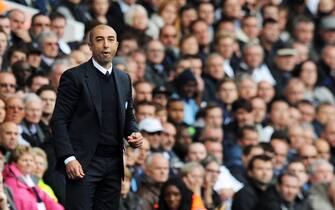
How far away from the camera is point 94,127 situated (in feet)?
29.2

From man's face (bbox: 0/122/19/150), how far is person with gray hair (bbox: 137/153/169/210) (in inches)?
61.3

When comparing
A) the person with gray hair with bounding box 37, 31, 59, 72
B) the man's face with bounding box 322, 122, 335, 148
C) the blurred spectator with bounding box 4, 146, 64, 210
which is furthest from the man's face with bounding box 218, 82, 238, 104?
the blurred spectator with bounding box 4, 146, 64, 210

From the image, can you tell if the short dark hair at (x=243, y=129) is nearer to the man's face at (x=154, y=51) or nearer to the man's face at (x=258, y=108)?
the man's face at (x=258, y=108)

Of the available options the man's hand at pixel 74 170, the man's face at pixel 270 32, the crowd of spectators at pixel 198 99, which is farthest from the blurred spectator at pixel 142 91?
the man's hand at pixel 74 170

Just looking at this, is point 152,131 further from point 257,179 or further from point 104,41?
point 104,41

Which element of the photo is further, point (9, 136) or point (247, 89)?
point (247, 89)

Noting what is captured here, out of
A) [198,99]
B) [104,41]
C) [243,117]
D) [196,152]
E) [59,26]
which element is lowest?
[196,152]

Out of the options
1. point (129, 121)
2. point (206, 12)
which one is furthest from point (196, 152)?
point (129, 121)

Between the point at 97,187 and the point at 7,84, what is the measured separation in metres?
4.91

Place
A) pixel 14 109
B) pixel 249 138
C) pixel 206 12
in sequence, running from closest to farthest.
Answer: pixel 14 109, pixel 249 138, pixel 206 12

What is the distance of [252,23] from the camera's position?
18906 mm

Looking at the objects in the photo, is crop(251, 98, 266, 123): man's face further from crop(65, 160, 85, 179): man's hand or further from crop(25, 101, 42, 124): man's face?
crop(65, 160, 85, 179): man's hand

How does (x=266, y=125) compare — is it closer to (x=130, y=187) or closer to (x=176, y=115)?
(x=176, y=115)

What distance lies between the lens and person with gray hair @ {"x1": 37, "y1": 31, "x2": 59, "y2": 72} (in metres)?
14.9
